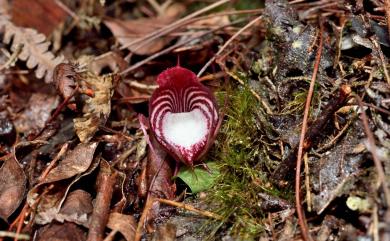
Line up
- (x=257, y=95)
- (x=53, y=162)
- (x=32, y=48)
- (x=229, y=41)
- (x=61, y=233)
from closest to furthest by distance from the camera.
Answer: (x=61, y=233) → (x=53, y=162) → (x=257, y=95) → (x=229, y=41) → (x=32, y=48)

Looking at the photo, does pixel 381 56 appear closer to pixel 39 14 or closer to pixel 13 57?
pixel 13 57

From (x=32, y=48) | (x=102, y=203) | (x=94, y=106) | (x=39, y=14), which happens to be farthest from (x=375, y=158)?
(x=39, y=14)

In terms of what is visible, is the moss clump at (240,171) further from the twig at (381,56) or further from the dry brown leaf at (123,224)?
the twig at (381,56)

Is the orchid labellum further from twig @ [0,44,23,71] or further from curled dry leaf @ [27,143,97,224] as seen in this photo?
twig @ [0,44,23,71]

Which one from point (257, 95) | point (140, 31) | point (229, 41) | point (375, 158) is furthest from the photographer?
point (140, 31)

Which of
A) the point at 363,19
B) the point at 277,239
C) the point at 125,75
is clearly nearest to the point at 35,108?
the point at 125,75
